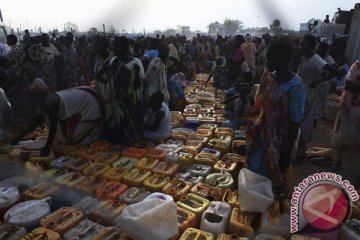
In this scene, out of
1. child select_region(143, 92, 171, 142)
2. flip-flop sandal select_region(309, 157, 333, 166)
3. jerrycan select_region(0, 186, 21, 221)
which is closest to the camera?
jerrycan select_region(0, 186, 21, 221)

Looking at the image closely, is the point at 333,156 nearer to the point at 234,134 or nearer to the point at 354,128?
the point at 354,128

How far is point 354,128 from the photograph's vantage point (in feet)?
13.4

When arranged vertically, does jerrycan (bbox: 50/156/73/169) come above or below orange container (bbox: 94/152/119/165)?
above

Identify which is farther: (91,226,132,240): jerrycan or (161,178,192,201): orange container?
(161,178,192,201): orange container

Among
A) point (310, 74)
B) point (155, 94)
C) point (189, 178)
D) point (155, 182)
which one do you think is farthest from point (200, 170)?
point (310, 74)

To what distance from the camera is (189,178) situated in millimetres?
3312

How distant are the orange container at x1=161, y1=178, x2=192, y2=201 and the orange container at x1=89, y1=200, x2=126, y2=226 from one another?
0.48 meters

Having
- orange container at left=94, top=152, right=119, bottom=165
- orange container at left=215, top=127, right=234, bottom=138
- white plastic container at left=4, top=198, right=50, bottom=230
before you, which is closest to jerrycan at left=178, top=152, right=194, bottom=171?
orange container at left=94, top=152, right=119, bottom=165

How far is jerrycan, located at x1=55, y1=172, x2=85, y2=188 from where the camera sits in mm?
3059

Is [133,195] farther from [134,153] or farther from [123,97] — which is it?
[123,97]

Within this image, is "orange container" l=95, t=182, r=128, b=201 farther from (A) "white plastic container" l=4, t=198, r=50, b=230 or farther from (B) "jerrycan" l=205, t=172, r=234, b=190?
(B) "jerrycan" l=205, t=172, r=234, b=190

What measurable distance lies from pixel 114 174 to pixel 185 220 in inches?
42.4

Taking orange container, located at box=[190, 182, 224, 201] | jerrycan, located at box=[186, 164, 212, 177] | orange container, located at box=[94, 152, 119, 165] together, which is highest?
orange container, located at box=[94, 152, 119, 165]

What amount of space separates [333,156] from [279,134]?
8.25 ft
